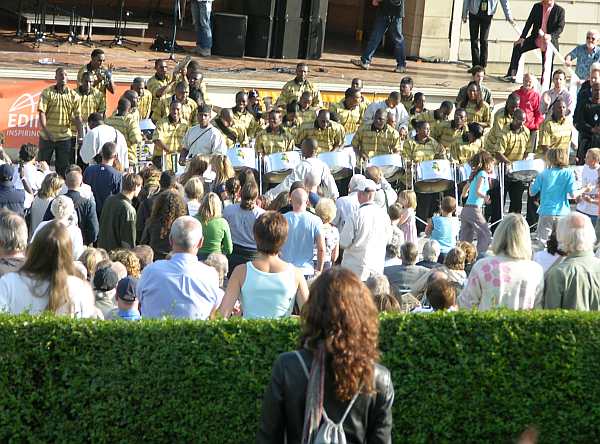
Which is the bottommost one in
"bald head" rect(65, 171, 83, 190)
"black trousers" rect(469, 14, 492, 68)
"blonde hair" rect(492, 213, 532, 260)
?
"bald head" rect(65, 171, 83, 190)

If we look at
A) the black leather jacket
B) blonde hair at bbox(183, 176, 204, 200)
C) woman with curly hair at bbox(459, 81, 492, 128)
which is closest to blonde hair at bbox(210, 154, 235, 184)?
blonde hair at bbox(183, 176, 204, 200)

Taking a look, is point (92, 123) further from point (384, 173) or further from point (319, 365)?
point (319, 365)

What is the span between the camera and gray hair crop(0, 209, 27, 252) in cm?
672

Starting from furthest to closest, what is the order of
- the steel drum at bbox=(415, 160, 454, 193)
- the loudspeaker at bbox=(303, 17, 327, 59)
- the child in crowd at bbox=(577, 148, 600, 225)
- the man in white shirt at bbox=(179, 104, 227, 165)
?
the loudspeaker at bbox=(303, 17, 327, 59) < the steel drum at bbox=(415, 160, 454, 193) < the man in white shirt at bbox=(179, 104, 227, 165) < the child in crowd at bbox=(577, 148, 600, 225)

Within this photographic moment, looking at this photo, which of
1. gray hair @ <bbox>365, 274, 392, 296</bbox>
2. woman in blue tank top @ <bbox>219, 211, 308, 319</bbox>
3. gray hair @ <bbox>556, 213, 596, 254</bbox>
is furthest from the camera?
gray hair @ <bbox>365, 274, 392, 296</bbox>

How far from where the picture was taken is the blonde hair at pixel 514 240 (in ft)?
22.3

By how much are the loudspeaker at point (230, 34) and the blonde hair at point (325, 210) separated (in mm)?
9286

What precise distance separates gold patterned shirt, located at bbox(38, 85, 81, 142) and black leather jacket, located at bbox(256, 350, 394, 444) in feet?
32.3

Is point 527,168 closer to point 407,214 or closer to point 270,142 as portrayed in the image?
point 407,214

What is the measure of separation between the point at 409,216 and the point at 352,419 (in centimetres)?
717

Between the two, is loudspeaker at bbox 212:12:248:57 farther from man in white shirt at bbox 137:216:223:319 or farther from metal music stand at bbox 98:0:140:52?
man in white shirt at bbox 137:216:223:319

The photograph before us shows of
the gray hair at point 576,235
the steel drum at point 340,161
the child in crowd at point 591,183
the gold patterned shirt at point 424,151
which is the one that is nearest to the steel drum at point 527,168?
the gold patterned shirt at point 424,151

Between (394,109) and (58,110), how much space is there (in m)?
3.88

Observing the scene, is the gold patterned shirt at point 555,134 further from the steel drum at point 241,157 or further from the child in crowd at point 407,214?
the steel drum at point 241,157
